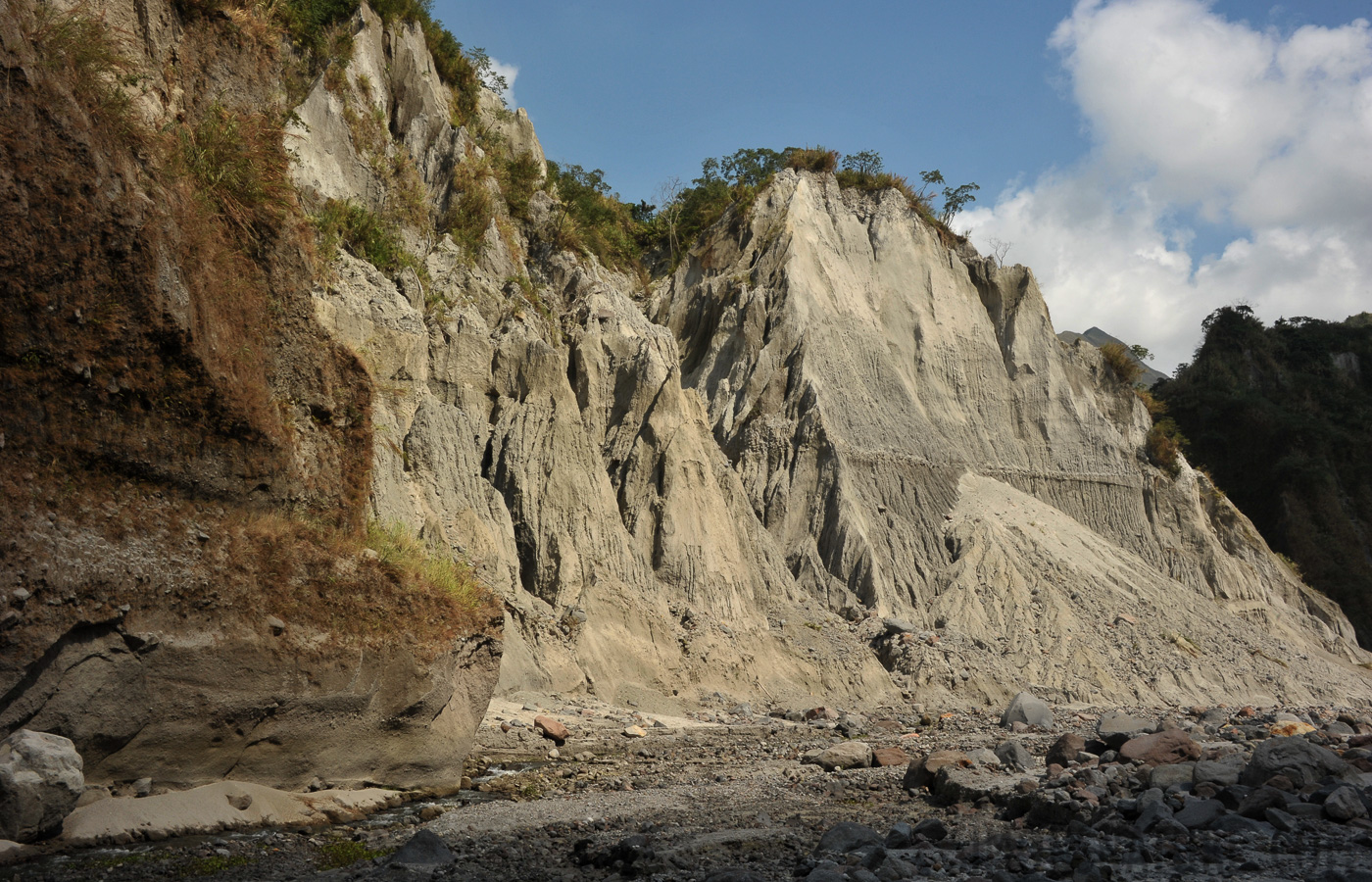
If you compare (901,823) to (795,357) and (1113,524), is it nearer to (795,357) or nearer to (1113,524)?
(795,357)

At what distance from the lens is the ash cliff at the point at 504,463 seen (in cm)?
773

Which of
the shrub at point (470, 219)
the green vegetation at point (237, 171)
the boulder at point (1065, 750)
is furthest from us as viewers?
the shrub at point (470, 219)

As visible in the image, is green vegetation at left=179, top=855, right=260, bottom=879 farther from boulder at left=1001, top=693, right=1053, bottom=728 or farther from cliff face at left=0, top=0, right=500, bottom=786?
boulder at left=1001, top=693, right=1053, bottom=728

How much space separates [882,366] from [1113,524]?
9449mm

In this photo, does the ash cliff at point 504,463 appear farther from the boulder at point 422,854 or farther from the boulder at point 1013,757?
the boulder at point 1013,757

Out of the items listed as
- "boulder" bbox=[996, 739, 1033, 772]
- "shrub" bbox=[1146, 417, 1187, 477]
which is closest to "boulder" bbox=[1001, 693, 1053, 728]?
"boulder" bbox=[996, 739, 1033, 772]

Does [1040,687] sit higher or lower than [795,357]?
lower

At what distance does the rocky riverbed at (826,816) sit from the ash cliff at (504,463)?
1312 mm

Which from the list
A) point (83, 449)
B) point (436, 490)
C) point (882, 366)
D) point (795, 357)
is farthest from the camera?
point (882, 366)

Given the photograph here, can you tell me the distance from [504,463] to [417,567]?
855cm

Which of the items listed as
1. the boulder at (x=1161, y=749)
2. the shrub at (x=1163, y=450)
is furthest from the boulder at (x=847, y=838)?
the shrub at (x=1163, y=450)

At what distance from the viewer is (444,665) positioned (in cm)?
988

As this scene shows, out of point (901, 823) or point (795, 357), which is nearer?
point (901, 823)

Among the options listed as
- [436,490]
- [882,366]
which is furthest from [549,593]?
[882,366]
